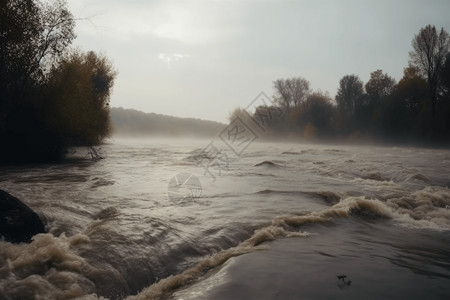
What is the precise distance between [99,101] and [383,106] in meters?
43.9

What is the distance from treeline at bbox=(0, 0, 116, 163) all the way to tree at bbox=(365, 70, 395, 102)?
53.9 meters

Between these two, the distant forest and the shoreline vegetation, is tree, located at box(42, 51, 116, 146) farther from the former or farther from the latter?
the distant forest

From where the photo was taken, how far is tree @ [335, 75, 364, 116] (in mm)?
62750

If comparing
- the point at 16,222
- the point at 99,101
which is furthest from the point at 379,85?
the point at 16,222

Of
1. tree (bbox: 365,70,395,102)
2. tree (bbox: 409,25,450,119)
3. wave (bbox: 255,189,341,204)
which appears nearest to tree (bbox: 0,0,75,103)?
wave (bbox: 255,189,341,204)

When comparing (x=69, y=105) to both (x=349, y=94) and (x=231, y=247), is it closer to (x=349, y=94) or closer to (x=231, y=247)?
(x=231, y=247)

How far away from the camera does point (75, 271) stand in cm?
379

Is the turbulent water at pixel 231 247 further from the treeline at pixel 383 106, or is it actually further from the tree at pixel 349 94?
the tree at pixel 349 94

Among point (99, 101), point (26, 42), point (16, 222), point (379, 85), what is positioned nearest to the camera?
point (16, 222)

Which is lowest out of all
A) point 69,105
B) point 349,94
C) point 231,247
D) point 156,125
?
point 231,247

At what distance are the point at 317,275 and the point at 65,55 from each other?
20.8m

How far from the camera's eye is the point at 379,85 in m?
58.4

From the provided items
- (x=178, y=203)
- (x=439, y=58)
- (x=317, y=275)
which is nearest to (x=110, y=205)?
(x=178, y=203)

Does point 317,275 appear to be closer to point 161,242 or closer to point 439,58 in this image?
point 161,242
